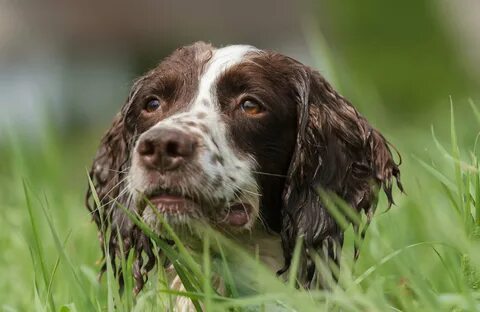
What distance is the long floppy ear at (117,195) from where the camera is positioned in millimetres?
4703

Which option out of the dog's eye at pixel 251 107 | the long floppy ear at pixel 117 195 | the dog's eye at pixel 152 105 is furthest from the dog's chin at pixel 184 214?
the dog's eye at pixel 152 105

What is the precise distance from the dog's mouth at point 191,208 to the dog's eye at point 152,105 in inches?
23.6

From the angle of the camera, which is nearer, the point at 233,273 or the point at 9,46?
the point at 233,273

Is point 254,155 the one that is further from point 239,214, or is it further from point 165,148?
point 165,148

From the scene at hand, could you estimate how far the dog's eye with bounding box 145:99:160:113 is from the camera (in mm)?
4723

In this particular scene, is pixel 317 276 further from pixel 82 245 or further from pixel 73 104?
pixel 73 104

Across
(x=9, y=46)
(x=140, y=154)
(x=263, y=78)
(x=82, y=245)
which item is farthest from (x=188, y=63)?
(x=9, y=46)

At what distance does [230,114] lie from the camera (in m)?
4.52

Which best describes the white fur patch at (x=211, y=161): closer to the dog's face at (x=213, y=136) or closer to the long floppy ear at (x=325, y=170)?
the dog's face at (x=213, y=136)

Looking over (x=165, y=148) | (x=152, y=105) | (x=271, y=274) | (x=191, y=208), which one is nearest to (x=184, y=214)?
(x=191, y=208)

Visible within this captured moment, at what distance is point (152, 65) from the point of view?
6.54 metres

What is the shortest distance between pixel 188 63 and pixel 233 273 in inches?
39.3

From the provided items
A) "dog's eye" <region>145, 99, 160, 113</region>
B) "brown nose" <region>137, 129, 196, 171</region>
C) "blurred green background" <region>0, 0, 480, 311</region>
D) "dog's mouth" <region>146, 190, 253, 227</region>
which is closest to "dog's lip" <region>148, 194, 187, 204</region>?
"dog's mouth" <region>146, 190, 253, 227</region>

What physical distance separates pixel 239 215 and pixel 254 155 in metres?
0.25
